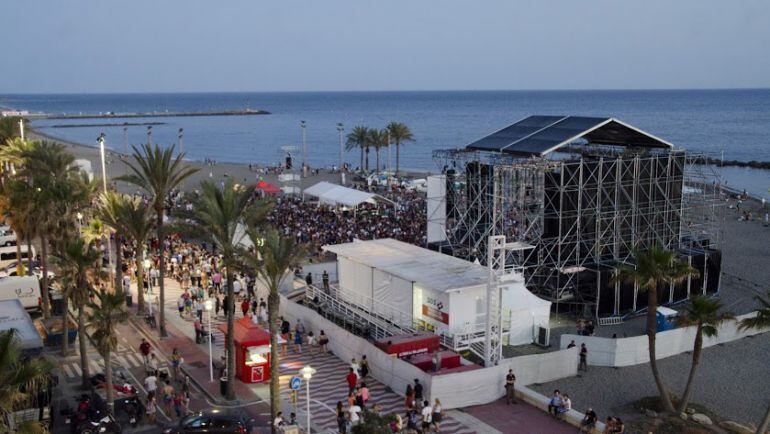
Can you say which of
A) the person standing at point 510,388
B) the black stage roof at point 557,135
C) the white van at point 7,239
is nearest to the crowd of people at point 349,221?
the black stage roof at point 557,135

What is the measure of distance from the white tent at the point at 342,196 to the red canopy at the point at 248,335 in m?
24.7

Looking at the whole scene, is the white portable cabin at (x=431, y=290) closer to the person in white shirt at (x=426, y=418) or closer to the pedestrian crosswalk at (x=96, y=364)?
the person in white shirt at (x=426, y=418)

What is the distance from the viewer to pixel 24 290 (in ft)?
90.1

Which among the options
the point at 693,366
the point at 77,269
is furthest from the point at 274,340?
the point at 693,366

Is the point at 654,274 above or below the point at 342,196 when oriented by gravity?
above

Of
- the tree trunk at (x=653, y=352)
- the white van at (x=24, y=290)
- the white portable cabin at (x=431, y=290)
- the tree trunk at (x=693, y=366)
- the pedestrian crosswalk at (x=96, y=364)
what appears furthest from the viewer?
the white van at (x=24, y=290)

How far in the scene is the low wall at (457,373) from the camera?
19422mm

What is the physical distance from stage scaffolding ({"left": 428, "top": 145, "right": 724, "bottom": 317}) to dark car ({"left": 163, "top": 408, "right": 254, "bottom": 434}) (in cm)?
1463

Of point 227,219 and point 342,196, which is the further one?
point 342,196

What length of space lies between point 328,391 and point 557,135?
15.7m

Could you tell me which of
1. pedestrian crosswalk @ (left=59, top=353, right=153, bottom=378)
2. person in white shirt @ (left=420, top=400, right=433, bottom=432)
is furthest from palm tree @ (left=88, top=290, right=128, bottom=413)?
person in white shirt @ (left=420, top=400, right=433, bottom=432)

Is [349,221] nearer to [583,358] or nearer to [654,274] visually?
[583,358]

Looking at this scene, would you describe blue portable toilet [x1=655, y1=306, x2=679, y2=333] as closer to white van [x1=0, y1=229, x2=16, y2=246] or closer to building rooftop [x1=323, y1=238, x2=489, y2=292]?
building rooftop [x1=323, y1=238, x2=489, y2=292]

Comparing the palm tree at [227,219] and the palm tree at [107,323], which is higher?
the palm tree at [227,219]
